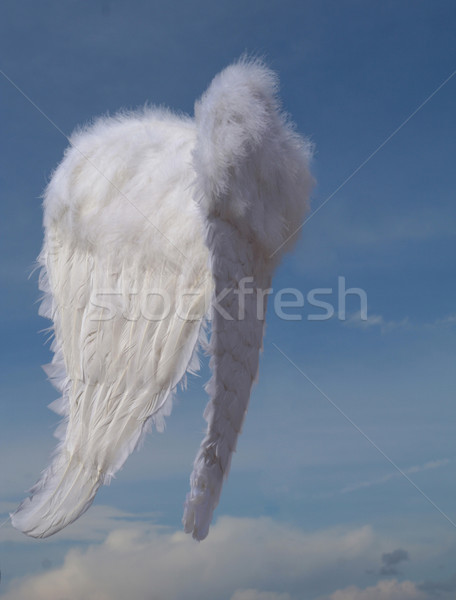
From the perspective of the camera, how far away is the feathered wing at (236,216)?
3.80 feet

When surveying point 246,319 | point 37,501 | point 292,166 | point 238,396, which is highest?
point 292,166

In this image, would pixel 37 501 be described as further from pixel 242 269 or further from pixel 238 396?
pixel 242 269

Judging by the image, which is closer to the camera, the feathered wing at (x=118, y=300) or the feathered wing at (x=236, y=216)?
the feathered wing at (x=236, y=216)

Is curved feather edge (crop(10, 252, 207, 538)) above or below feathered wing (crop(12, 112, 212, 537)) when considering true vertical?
below

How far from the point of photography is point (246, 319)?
1.29 m

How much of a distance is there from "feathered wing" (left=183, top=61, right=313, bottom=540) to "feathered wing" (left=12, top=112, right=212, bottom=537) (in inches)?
2.8

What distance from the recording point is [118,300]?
52.5 inches

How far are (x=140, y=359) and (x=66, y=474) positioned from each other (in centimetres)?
29

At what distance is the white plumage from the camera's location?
1179mm

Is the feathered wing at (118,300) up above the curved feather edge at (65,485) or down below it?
above

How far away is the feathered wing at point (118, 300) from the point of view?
1.26 m

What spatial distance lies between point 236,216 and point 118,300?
0.33m

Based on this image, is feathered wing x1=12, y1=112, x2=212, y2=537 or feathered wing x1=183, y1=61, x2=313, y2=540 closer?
feathered wing x1=183, y1=61, x2=313, y2=540

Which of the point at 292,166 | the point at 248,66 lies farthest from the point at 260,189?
the point at 248,66
